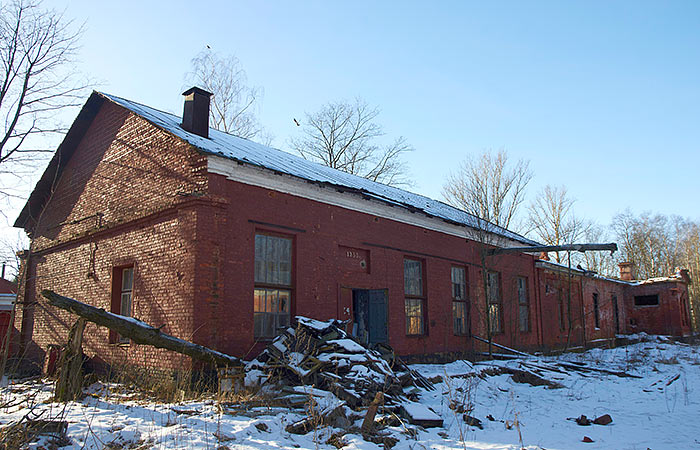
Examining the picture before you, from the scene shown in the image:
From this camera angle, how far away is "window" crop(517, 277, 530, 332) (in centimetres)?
2054

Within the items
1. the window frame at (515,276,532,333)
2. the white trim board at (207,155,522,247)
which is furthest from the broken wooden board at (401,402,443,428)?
the window frame at (515,276,532,333)

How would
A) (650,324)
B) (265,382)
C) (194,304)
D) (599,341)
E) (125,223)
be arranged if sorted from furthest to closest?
1. (650,324)
2. (599,341)
3. (125,223)
4. (194,304)
5. (265,382)

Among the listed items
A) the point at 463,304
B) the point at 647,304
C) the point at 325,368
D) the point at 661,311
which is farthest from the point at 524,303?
the point at 647,304

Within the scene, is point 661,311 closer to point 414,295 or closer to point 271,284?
point 414,295

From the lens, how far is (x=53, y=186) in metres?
15.6

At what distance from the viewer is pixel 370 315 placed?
13117 mm

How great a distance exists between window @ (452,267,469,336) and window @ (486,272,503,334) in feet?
4.45

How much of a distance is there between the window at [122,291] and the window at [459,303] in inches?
385

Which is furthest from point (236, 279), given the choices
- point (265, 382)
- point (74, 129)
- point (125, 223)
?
point (74, 129)

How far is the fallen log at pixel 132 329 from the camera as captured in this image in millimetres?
8203

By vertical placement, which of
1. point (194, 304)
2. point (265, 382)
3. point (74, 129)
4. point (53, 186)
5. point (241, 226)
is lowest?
point (265, 382)

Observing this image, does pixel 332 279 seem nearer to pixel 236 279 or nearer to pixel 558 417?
pixel 236 279

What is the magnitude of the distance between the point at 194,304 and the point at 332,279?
148 inches

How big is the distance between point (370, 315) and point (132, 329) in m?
6.16
